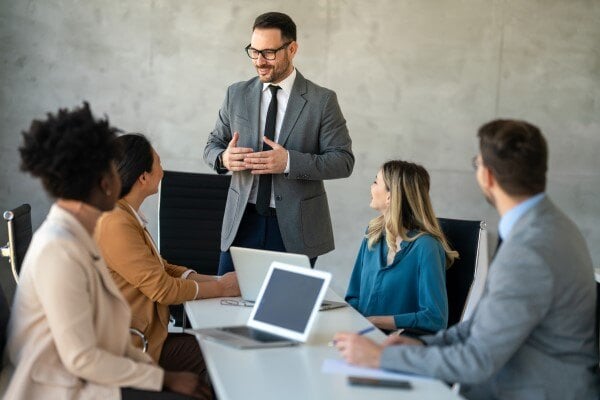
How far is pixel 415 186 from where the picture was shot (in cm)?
335

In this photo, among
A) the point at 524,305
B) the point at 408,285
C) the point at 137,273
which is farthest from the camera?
the point at 408,285

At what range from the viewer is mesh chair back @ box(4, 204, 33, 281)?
3070 mm

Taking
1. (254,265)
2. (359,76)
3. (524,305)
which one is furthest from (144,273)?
(359,76)

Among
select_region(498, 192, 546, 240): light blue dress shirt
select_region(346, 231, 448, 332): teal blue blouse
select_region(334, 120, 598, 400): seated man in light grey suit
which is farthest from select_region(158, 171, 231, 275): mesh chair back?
select_region(498, 192, 546, 240): light blue dress shirt

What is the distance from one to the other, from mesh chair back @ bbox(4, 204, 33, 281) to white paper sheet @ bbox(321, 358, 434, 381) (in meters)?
1.44

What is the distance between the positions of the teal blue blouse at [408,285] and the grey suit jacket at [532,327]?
3.35ft

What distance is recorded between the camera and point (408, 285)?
3.29m

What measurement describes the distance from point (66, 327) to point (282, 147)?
166 cm

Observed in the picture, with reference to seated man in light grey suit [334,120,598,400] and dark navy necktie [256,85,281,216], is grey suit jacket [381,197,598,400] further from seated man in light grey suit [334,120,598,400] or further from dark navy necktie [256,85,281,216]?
dark navy necktie [256,85,281,216]

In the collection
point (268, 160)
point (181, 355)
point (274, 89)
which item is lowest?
point (181, 355)

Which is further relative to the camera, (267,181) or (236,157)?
(267,181)

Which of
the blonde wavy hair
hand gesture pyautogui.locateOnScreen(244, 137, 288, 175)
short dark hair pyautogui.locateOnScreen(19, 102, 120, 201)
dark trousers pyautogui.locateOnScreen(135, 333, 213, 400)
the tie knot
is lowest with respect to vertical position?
dark trousers pyautogui.locateOnScreen(135, 333, 213, 400)

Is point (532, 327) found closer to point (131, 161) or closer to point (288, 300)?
point (288, 300)

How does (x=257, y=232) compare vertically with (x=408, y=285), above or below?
above
